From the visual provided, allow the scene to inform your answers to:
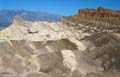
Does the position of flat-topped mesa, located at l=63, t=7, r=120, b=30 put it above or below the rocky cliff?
above

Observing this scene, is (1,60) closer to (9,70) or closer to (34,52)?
(9,70)

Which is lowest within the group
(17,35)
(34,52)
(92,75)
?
(92,75)

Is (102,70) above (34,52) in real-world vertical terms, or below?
below

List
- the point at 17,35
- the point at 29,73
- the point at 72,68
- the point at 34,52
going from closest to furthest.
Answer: the point at 29,73
the point at 72,68
the point at 34,52
the point at 17,35

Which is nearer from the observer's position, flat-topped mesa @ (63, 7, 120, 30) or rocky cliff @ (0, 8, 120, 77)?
rocky cliff @ (0, 8, 120, 77)

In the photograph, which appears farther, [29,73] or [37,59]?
[37,59]

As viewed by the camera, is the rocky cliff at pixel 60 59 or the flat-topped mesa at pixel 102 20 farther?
the flat-topped mesa at pixel 102 20

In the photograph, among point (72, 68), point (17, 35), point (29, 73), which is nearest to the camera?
point (29, 73)

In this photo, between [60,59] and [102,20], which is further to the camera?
[102,20]

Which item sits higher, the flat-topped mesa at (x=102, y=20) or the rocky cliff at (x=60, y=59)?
the flat-topped mesa at (x=102, y=20)

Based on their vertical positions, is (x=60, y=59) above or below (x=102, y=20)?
below

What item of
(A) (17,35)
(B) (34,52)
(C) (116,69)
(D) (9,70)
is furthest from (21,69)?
(A) (17,35)
